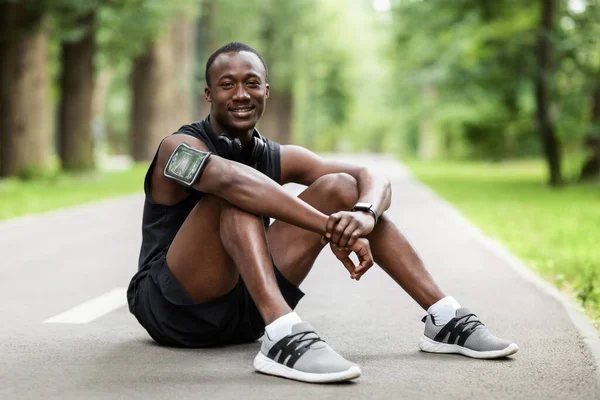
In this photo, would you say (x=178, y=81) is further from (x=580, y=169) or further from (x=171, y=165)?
(x=171, y=165)

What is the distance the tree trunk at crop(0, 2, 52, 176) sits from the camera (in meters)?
21.8

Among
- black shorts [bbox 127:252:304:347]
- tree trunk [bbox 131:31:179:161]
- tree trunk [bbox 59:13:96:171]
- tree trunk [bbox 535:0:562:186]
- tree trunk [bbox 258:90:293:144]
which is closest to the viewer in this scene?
black shorts [bbox 127:252:304:347]

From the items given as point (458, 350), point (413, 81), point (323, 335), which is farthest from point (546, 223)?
point (413, 81)

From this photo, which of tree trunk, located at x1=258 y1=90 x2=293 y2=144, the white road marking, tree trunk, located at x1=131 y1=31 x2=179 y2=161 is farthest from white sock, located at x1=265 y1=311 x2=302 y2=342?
tree trunk, located at x1=258 y1=90 x2=293 y2=144

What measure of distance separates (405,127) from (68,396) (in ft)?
193

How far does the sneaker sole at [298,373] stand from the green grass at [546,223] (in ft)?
8.23

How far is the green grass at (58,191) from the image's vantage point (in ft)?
52.4

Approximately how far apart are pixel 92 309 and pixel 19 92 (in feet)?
53.3

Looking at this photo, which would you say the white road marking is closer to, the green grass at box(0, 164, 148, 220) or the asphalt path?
the asphalt path

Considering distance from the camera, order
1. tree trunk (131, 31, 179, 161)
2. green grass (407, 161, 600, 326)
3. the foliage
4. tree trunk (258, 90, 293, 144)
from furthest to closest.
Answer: tree trunk (258, 90, 293, 144) < tree trunk (131, 31, 179, 161) < the foliage < green grass (407, 161, 600, 326)

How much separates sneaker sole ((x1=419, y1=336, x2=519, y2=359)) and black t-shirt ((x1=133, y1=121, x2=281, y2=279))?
3.72ft

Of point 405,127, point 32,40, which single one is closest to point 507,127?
point 32,40

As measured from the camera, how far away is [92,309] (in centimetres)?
669

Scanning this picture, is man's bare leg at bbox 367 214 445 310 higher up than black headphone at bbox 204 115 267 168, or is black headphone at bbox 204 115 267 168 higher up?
black headphone at bbox 204 115 267 168
